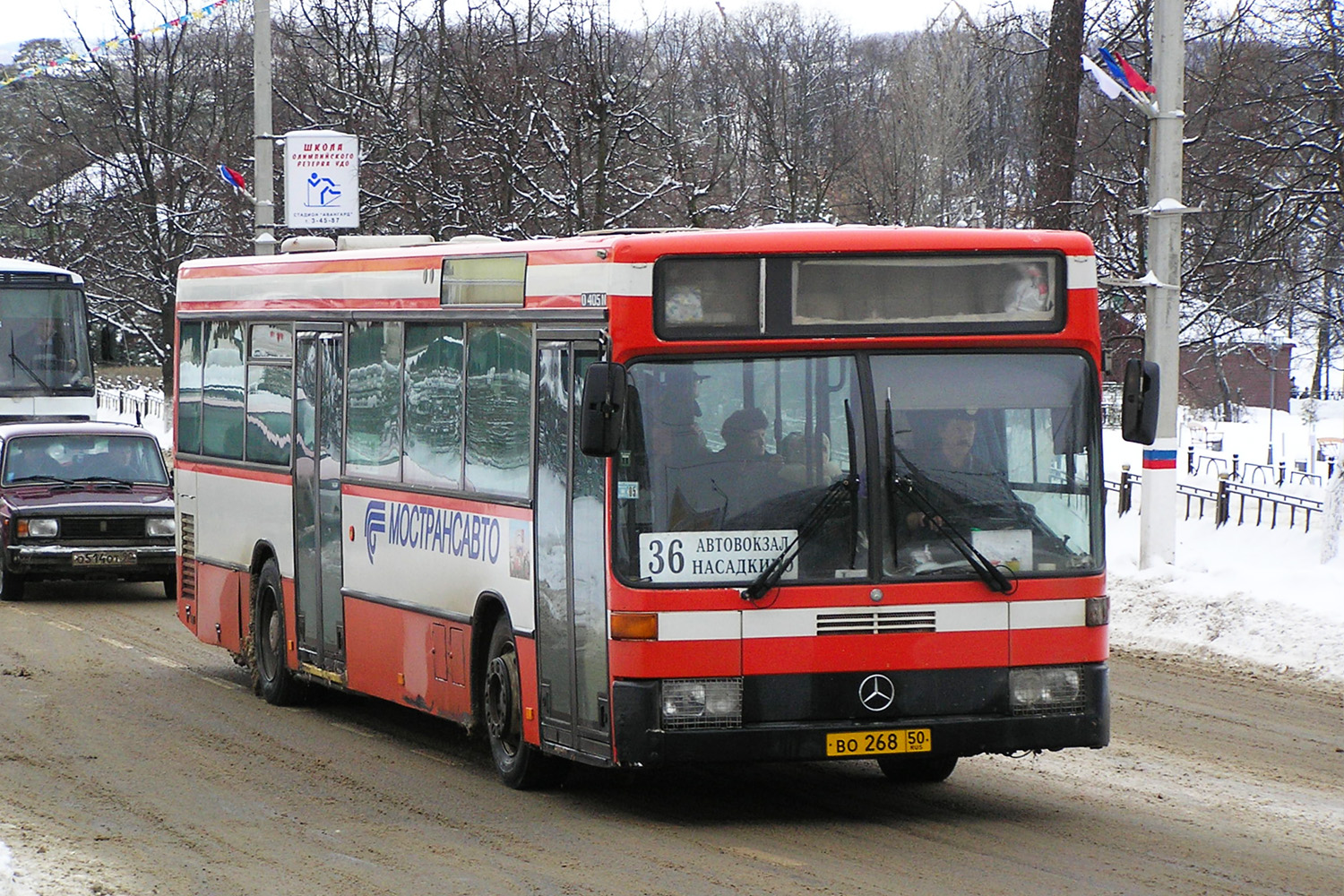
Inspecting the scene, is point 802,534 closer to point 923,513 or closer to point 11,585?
point 923,513

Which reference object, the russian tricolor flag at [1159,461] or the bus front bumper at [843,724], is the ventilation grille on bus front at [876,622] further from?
the russian tricolor flag at [1159,461]

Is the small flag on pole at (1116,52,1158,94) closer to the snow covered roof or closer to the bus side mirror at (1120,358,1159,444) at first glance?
the bus side mirror at (1120,358,1159,444)

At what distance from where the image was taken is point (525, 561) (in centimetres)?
937

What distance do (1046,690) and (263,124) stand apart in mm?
18746

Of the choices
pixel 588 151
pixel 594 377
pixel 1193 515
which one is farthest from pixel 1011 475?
pixel 588 151

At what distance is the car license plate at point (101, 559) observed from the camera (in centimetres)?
1966

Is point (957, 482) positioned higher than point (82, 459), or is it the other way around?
point (957, 482)

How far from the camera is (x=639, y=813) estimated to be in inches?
355

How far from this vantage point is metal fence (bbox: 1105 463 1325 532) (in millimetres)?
19391

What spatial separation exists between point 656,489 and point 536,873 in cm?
171

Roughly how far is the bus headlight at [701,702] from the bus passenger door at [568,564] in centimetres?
33

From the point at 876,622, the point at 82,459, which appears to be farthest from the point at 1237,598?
the point at 82,459

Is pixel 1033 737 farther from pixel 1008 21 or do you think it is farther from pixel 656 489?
pixel 1008 21

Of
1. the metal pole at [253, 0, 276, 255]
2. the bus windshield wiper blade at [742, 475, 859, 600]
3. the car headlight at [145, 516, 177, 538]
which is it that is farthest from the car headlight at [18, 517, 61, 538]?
the bus windshield wiper blade at [742, 475, 859, 600]
